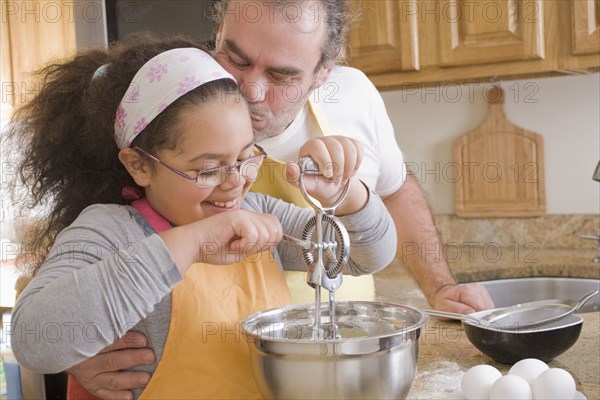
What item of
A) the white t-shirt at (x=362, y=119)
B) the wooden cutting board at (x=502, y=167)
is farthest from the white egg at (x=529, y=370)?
the wooden cutting board at (x=502, y=167)

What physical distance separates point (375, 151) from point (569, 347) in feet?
2.04

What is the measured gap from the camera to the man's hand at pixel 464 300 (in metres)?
1.32

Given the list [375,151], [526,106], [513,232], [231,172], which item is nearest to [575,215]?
[513,232]

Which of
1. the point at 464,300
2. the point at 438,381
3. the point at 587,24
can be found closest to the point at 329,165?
the point at 438,381

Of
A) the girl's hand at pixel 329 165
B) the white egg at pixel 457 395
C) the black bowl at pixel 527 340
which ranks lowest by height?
the white egg at pixel 457 395

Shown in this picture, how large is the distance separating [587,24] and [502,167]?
596 mm

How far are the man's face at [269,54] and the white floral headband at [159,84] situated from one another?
0.62 ft

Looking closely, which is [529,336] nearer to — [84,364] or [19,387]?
[84,364]

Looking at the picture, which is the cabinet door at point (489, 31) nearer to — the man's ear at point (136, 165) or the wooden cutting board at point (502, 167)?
the wooden cutting board at point (502, 167)

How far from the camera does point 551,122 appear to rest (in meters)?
2.26

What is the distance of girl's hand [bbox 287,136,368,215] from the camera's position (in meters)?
0.82

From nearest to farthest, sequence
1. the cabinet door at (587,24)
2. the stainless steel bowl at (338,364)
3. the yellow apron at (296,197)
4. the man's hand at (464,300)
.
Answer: the stainless steel bowl at (338,364)
the yellow apron at (296,197)
the man's hand at (464,300)
the cabinet door at (587,24)

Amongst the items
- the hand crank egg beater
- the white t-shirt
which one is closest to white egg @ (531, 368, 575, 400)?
the hand crank egg beater

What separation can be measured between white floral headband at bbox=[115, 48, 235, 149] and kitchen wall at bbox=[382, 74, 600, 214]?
4.97ft
